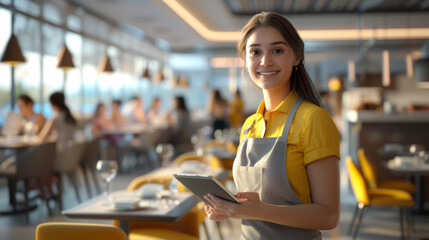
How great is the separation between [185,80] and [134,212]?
44.2 ft

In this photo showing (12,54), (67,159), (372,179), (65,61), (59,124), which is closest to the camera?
(372,179)

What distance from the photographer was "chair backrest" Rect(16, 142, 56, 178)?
5.82m

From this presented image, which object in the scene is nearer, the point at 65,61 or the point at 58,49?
the point at 65,61

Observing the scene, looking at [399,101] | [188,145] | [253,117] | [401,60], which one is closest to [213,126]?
[188,145]

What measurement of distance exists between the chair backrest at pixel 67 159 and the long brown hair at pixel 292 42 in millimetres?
5081

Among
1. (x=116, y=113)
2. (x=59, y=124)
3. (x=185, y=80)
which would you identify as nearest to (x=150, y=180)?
(x=59, y=124)

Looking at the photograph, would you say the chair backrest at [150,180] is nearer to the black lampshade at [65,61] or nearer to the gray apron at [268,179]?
the gray apron at [268,179]

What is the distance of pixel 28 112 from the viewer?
768 cm

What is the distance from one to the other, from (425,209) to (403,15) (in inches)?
249

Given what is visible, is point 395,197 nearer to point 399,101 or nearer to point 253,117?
point 253,117

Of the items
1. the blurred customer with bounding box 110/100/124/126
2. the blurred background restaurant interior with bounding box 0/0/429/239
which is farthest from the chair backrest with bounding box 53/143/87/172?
the blurred customer with bounding box 110/100/124/126

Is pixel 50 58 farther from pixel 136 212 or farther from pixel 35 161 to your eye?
pixel 136 212

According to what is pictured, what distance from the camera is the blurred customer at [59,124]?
7.07 meters

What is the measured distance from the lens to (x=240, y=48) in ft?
5.86
